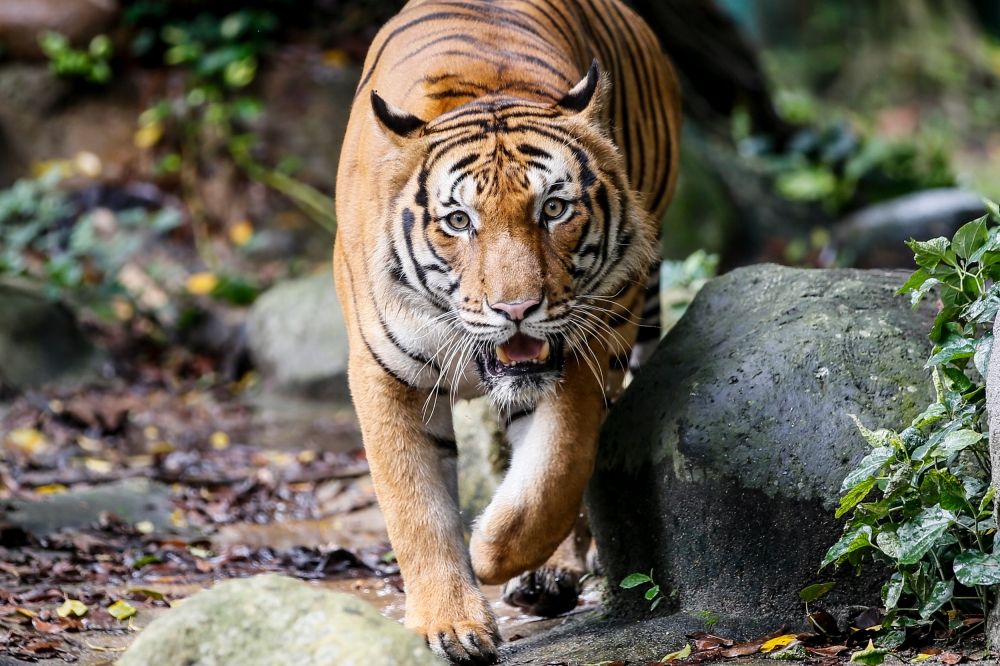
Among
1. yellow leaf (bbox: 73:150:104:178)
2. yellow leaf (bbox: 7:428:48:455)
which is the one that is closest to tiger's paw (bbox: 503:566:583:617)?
yellow leaf (bbox: 7:428:48:455)

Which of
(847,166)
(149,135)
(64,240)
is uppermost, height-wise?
(149,135)

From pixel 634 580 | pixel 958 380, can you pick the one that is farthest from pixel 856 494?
pixel 634 580

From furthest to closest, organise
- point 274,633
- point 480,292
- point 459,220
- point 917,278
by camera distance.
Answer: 1. point 459,220
2. point 480,292
3. point 917,278
4. point 274,633

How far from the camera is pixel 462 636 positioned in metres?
3.02

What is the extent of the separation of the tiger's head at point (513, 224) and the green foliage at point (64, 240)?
5.86 m

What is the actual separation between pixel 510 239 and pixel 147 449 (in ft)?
14.7

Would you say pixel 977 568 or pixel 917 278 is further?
pixel 917 278

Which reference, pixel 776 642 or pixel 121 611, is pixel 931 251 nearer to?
pixel 776 642

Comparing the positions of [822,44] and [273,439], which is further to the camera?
[822,44]

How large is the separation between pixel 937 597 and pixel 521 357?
4.12 ft

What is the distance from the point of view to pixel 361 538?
5.02m

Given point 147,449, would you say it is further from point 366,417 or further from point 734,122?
point 734,122

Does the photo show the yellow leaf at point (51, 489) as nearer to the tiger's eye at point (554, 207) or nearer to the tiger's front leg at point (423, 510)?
the tiger's front leg at point (423, 510)

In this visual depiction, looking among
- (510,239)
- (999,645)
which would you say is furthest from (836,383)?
(510,239)
